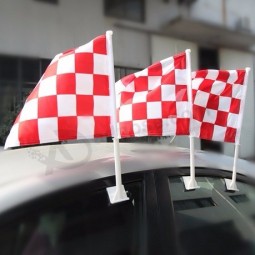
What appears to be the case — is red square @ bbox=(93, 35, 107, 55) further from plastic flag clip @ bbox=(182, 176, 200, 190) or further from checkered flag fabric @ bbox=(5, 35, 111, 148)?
plastic flag clip @ bbox=(182, 176, 200, 190)

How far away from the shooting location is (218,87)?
6.24 ft

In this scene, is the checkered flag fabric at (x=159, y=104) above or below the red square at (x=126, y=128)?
above

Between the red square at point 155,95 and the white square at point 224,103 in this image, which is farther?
the white square at point 224,103

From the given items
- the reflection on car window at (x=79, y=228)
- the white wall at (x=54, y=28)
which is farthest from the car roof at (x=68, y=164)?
the white wall at (x=54, y=28)

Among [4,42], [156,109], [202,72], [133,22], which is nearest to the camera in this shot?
[156,109]

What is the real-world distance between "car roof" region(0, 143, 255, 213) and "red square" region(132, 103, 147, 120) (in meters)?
0.13

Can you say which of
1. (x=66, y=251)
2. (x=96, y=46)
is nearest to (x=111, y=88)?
(x=96, y=46)

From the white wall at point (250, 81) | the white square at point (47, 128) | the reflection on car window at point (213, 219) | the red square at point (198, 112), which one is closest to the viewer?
the white square at point (47, 128)

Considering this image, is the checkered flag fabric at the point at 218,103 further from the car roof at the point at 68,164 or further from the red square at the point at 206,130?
the car roof at the point at 68,164

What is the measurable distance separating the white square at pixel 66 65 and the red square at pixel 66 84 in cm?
1

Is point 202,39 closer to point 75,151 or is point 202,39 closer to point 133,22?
point 133,22

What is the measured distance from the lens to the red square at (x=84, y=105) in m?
1.29

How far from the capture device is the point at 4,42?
15.8 ft

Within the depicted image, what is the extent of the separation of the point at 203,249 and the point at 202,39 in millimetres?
5526
